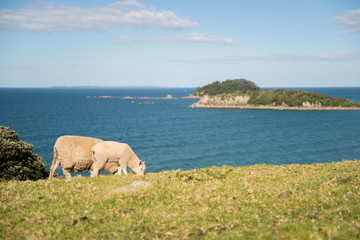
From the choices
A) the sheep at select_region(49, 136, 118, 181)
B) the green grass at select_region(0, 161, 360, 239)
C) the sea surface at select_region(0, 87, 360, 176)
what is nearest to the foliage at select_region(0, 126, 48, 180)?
the sheep at select_region(49, 136, 118, 181)

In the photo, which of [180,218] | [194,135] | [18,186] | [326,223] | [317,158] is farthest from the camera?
[194,135]

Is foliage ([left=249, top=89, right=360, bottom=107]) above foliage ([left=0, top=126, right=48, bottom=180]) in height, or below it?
above

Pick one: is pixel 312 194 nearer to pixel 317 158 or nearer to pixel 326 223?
pixel 326 223

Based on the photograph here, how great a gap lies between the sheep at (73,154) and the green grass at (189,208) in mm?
2955

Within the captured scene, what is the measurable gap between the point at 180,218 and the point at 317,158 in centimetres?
6698

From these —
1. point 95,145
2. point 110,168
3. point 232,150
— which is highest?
point 95,145

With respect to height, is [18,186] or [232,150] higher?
[18,186]

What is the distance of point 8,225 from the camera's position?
30.7 feet

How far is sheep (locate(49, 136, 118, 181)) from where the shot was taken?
1728cm

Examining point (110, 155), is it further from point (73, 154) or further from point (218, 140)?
point (218, 140)

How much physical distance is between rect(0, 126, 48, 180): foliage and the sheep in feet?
11.9

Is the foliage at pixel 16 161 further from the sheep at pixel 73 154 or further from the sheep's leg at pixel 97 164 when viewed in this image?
the sheep's leg at pixel 97 164

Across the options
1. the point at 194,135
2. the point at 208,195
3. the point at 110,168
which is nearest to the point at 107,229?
the point at 208,195

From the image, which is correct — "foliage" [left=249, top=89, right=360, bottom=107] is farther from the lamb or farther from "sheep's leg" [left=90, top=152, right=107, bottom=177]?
"sheep's leg" [left=90, top=152, right=107, bottom=177]
